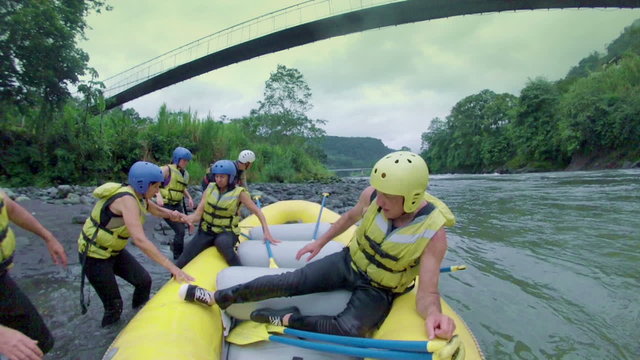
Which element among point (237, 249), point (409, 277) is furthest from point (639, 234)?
point (237, 249)

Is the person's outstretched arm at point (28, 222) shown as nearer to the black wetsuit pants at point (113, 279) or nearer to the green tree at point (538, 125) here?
the black wetsuit pants at point (113, 279)

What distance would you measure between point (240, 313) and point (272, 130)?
22200 mm

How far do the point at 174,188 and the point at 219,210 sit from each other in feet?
5.96

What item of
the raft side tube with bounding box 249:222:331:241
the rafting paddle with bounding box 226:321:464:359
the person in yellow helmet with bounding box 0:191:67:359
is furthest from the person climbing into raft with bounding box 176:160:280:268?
the person in yellow helmet with bounding box 0:191:67:359

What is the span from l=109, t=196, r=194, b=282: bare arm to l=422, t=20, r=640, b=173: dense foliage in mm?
29223

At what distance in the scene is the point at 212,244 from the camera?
11.3 feet

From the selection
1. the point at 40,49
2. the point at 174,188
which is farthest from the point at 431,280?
the point at 40,49

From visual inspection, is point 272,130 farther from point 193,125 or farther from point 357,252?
point 357,252

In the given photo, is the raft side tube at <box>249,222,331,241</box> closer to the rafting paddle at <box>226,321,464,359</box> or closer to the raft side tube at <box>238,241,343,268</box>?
the raft side tube at <box>238,241,343,268</box>

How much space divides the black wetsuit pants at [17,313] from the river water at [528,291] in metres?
0.54

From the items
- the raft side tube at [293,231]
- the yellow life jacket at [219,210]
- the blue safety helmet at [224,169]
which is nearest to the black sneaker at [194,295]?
the yellow life jacket at [219,210]

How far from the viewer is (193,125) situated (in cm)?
1334

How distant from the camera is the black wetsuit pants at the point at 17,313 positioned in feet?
5.82

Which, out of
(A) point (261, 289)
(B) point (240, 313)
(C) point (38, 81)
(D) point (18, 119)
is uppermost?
(C) point (38, 81)
